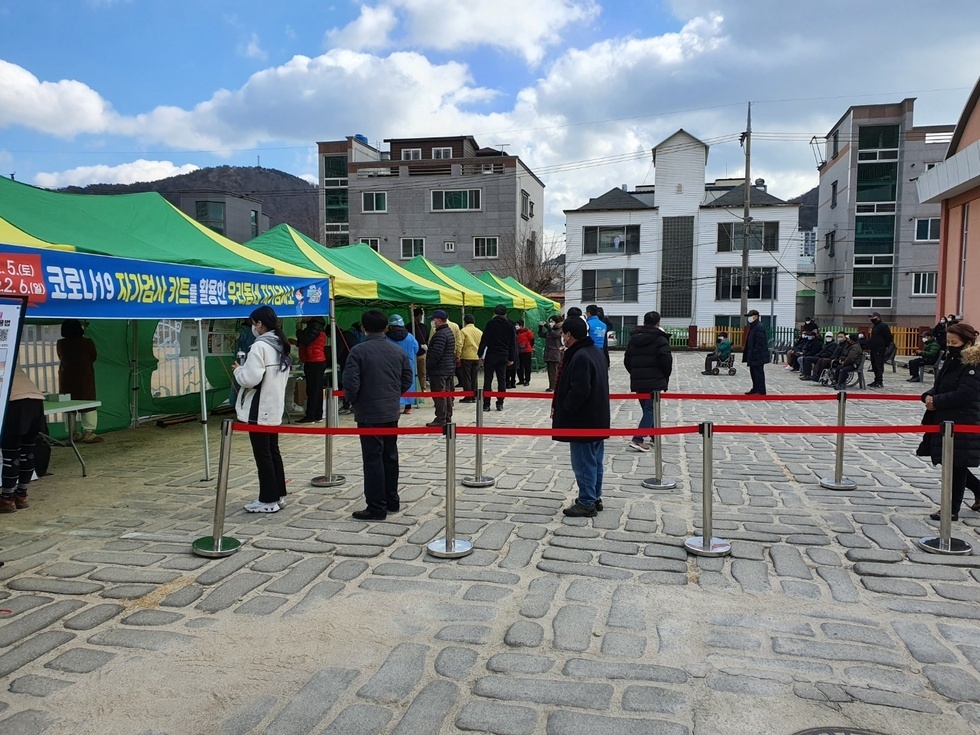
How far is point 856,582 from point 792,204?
43213mm

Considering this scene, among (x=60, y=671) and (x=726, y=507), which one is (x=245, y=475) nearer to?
(x=60, y=671)

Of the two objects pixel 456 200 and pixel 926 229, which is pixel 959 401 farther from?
pixel 926 229

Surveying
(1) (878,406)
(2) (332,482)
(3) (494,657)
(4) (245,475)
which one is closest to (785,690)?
(3) (494,657)

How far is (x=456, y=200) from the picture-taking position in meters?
45.4

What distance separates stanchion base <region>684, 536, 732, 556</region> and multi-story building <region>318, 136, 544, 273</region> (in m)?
39.2

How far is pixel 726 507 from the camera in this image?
634cm

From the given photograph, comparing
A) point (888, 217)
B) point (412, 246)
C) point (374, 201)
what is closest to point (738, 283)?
point (888, 217)

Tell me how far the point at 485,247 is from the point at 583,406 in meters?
40.4

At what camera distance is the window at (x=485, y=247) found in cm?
4516

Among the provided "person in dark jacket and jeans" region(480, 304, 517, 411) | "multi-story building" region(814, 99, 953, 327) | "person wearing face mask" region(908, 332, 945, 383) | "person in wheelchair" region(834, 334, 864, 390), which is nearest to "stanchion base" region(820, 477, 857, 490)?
"person in dark jacket and jeans" region(480, 304, 517, 411)

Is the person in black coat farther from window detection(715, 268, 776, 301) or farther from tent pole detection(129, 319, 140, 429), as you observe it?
window detection(715, 268, 776, 301)

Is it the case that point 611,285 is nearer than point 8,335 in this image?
No

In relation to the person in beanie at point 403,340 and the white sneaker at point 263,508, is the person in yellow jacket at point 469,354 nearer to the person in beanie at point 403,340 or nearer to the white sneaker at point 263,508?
the person in beanie at point 403,340

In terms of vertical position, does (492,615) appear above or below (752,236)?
below
